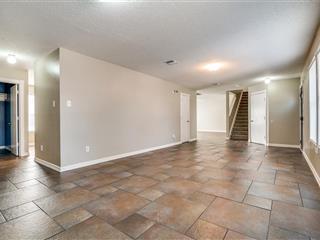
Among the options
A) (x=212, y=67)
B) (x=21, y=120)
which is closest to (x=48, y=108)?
(x=21, y=120)

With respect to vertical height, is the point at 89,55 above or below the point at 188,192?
above

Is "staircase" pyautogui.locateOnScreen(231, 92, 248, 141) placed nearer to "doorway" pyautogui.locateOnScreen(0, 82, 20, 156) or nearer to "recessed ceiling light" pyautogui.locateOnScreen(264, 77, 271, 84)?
"recessed ceiling light" pyautogui.locateOnScreen(264, 77, 271, 84)

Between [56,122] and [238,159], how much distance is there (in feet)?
14.5

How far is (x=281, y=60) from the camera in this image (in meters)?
4.42

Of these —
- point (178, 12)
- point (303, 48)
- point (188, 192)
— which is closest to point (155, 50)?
point (178, 12)

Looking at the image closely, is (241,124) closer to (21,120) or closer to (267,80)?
(267,80)

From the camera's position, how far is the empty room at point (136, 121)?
1935 mm

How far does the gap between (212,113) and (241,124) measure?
12.1 feet

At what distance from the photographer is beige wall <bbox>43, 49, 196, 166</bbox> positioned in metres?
3.77

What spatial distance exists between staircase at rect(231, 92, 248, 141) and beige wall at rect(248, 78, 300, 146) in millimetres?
1971

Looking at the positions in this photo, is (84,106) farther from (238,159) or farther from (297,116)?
(297,116)

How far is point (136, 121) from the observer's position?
541 centimetres

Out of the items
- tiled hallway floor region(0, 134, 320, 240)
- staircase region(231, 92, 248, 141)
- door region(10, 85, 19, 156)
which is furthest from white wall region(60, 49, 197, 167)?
staircase region(231, 92, 248, 141)

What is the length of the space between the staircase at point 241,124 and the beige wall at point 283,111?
1971 mm
